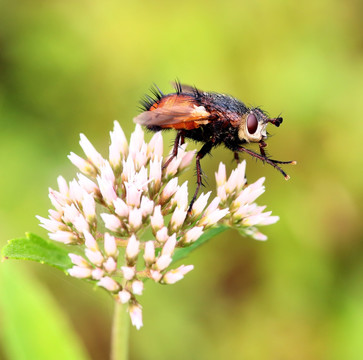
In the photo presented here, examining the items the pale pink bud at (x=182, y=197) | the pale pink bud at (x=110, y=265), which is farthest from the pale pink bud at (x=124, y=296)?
the pale pink bud at (x=182, y=197)

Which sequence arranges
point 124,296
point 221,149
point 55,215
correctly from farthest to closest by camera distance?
point 221,149
point 55,215
point 124,296

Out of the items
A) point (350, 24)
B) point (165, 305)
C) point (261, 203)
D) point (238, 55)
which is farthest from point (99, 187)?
point (350, 24)

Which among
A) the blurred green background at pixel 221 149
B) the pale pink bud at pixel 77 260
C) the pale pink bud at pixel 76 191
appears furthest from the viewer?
the blurred green background at pixel 221 149

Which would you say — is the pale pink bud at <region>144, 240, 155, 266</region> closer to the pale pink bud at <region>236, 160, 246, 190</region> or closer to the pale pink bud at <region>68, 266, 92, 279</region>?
the pale pink bud at <region>68, 266, 92, 279</region>

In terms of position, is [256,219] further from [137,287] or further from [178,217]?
[137,287]

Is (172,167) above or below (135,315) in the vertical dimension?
above

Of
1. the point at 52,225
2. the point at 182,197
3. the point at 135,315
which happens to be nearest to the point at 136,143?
the point at 182,197

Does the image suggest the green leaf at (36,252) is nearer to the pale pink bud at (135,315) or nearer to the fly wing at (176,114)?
the pale pink bud at (135,315)

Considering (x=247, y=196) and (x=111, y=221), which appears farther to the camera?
(x=247, y=196)
